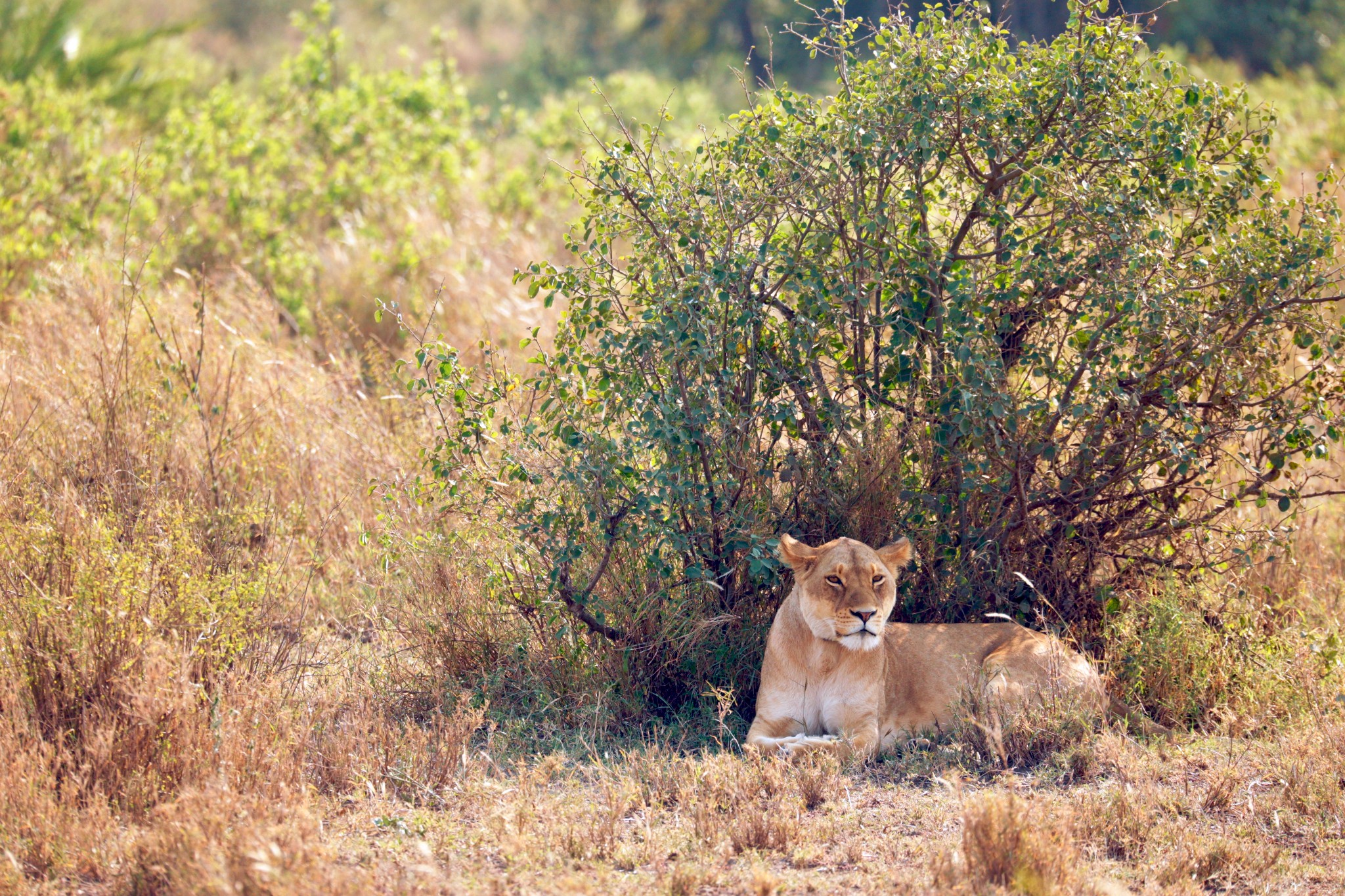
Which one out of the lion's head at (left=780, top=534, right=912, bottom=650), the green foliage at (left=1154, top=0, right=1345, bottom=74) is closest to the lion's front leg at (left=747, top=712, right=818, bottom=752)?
the lion's head at (left=780, top=534, right=912, bottom=650)

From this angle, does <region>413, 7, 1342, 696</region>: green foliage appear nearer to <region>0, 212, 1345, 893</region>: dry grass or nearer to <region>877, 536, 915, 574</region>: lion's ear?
<region>877, 536, 915, 574</region>: lion's ear

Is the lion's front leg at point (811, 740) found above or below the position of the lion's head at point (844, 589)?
below

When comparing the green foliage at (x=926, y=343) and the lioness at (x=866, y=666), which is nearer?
the lioness at (x=866, y=666)

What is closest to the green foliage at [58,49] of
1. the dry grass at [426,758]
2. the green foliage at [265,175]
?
the green foliage at [265,175]

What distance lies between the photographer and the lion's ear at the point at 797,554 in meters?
4.54

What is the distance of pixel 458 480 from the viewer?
5023 millimetres

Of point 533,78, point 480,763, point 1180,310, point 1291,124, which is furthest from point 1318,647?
point 533,78

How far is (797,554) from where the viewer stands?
14.9ft

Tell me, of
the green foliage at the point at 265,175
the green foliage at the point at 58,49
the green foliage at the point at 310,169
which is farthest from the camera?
the green foliage at the point at 58,49

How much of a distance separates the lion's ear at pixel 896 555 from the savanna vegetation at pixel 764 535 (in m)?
0.44

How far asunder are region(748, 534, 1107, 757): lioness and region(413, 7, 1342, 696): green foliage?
0.29 metres

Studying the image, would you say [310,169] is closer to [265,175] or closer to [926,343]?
[265,175]

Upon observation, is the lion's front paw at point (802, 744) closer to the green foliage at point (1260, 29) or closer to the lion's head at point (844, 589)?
the lion's head at point (844, 589)

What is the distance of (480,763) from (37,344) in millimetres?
4324
